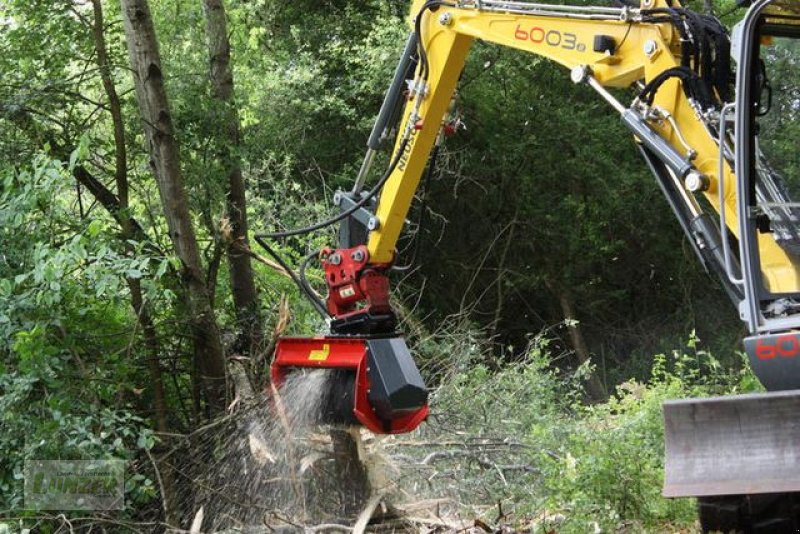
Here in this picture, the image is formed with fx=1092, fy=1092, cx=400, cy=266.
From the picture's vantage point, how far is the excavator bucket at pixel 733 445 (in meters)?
3.84

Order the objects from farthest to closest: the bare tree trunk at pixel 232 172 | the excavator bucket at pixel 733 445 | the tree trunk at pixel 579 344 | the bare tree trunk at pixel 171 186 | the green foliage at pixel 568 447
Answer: the tree trunk at pixel 579 344 → the bare tree trunk at pixel 232 172 → the bare tree trunk at pixel 171 186 → the green foliage at pixel 568 447 → the excavator bucket at pixel 733 445

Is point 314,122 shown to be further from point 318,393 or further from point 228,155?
point 318,393

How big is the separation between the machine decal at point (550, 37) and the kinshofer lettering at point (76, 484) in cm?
313

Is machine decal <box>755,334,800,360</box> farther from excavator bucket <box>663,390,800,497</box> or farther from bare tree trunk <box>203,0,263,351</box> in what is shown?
bare tree trunk <box>203,0,263,351</box>

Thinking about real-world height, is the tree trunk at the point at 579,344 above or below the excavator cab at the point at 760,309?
below

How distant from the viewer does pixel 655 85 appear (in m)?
4.75

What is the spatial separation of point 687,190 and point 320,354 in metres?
2.36

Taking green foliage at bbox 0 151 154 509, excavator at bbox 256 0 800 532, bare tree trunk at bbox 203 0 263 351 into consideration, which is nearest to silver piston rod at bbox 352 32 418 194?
excavator at bbox 256 0 800 532

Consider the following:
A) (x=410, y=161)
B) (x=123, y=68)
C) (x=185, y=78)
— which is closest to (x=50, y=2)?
(x=123, y=68)

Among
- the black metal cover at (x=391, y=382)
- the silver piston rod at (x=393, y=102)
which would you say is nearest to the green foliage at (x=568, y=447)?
the black metal cover at (x=391, y=382)

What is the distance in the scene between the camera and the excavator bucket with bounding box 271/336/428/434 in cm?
579

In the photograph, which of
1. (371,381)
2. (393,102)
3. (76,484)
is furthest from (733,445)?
(76,484)

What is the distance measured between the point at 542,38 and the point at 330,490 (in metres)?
2.71

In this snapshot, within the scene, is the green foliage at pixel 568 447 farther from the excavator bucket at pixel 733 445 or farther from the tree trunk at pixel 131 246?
the tree trunk at pixel 131 246
